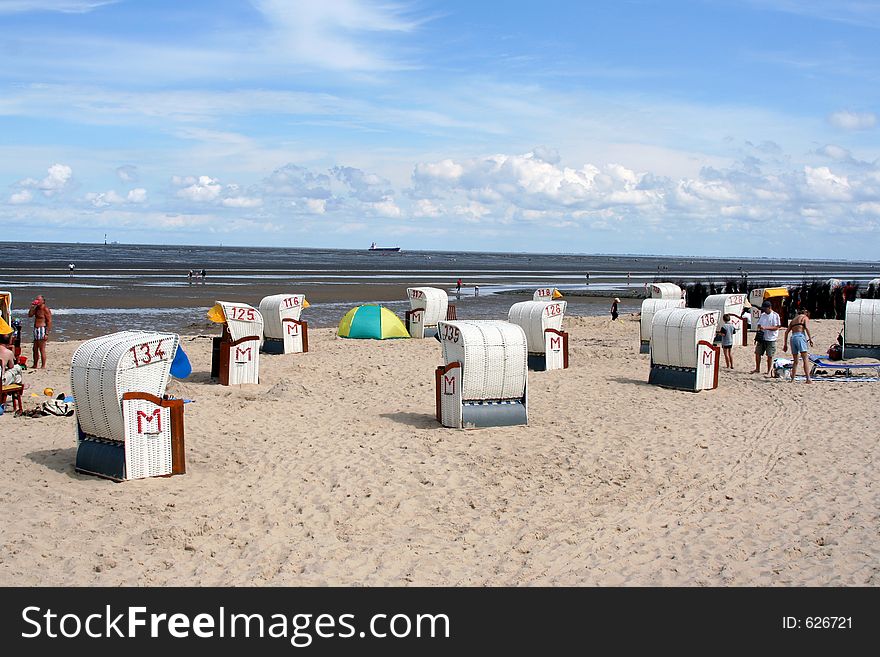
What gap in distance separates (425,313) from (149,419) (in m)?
14.3

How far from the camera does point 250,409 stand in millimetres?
13516

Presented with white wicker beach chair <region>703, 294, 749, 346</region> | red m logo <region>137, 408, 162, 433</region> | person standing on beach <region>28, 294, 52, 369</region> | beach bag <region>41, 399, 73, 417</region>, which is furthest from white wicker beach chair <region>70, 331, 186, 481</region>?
white wicker beach chair <region>703, 294, 749, 346</region>

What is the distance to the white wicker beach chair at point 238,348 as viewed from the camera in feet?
52.5

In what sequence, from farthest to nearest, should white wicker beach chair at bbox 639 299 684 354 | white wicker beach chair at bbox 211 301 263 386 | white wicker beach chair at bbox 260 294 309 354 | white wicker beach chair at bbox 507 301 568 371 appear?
1. white wicker beach chair at bbox 639 299 684 354
2. white wicker beach chair at bbox 260 294 309 354
3. white wicker beach chair at bbox 507 301 568 371
4. white wicker beach chair at bbox 211 301 263 386

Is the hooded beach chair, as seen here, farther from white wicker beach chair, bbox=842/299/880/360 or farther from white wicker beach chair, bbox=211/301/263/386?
white wicker beach chair, bbox=211/301/263/386

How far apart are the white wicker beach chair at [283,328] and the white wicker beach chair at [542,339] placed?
196 inches

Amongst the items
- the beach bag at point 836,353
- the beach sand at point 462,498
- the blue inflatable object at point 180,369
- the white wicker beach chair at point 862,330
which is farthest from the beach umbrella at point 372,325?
the white wicker beach chair at point 862,330

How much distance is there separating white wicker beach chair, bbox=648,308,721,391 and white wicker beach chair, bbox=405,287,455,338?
827 centimetres

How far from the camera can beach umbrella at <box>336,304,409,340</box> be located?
2306 cm

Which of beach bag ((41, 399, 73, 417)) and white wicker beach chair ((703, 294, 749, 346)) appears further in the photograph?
white wicker beach chair ((703, 294, 749, 346))

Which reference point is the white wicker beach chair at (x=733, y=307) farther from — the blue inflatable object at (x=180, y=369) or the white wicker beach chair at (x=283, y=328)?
the blue inflatable object at (x=180, y=369)

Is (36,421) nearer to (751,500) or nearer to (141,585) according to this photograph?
(141,585)
